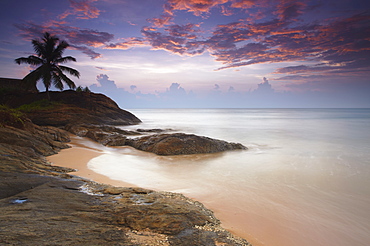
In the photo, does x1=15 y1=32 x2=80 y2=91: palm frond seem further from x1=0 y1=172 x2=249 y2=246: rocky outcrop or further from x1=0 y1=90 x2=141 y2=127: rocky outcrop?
x1=0 y1=172 x2=249 y2=246: rocky outcrop

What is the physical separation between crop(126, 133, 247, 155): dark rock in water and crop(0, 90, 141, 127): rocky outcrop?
874 centimetres

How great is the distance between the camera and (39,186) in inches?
122

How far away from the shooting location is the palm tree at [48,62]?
Answer: 19.1 m

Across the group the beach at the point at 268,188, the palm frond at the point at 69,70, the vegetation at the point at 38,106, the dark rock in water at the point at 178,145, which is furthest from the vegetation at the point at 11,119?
the palm frond at the point at 69,70

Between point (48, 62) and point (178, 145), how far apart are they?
61.7 ft

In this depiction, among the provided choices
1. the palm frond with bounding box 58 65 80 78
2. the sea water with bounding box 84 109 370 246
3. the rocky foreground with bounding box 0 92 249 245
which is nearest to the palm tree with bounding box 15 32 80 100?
the palm frond with bounding box 58 65 80 78

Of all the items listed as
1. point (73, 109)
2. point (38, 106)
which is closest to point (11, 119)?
point (73, 109)

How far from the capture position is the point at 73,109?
674 inches

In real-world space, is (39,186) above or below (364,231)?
above

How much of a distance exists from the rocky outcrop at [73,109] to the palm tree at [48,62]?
1.53 meters

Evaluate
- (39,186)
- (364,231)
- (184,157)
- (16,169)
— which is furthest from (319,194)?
(16,169)

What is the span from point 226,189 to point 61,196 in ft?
12.5

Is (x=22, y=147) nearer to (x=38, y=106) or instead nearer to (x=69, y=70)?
(x=38, y=106)

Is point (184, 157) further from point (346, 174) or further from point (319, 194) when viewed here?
point (346, 174)
